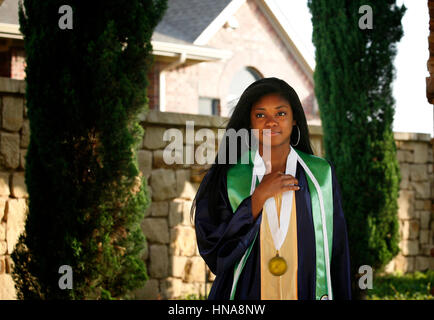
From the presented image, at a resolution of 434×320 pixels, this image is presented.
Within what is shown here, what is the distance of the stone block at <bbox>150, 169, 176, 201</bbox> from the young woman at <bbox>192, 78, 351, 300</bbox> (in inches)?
169

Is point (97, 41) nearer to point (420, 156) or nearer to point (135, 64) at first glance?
point (135, 64)

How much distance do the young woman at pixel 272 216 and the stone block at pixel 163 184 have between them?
4292 mm

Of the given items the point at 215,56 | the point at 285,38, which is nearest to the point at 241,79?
the point at 285,38

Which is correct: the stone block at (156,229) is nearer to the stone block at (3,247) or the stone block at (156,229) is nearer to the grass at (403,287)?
the stone block at (3,247)

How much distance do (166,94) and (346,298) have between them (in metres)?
Result: 10.4

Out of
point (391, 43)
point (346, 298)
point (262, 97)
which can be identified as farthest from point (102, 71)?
point (391, 43)

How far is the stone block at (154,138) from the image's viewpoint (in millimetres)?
6477

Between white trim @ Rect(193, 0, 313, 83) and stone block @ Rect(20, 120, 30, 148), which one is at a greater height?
white trim @ Rect(193, 0, 313, 83)

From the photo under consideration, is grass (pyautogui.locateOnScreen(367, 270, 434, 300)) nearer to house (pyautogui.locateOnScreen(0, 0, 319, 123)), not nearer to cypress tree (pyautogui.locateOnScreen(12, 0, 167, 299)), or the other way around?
A: cypress tree (pyautogui.locateOnScreen(12, 0, 167, 299))

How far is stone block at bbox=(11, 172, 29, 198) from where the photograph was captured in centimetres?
569

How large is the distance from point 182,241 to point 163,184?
792 mm

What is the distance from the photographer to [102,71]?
194 inches

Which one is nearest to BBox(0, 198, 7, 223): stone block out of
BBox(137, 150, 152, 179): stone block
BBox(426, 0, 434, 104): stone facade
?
BBox(137, 150, 152, 179): stone block

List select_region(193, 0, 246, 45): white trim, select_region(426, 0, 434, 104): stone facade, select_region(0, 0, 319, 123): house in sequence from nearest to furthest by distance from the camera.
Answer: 1. select_region(426, 0, 434, 104): stone facade
2. select_region(0, 0, 319, 123): house
3. select_region(193, 0, 246, 45): white trim
